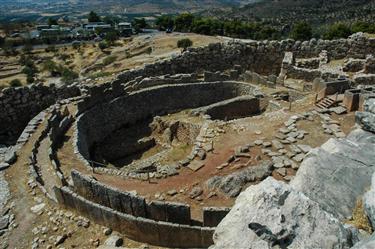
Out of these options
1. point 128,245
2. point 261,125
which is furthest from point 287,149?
point 128,245

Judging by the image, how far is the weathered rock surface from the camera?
1156 cm

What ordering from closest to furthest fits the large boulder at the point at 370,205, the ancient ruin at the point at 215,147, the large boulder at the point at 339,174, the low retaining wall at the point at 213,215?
the large boulder at the point at 370,205 → the ancient ruin at the point at 215,147 → the large boulder at the point at 339,174 → the low retaining wall at the point at 213,215

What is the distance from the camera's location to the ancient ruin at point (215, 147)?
15.7 feet

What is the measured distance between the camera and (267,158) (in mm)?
13406

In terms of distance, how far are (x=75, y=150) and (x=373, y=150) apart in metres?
12.5

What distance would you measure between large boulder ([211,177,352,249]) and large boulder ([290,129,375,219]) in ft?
2.73

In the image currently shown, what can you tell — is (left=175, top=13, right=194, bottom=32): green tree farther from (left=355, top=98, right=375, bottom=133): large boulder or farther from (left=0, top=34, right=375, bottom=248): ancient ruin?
(left=355, top=98, right=375, bottom=133): large boulder

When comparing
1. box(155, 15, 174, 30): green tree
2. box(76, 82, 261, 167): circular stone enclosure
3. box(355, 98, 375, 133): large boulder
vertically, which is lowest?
box(155, 15, 174, 30): green tree

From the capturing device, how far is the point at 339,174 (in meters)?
5.90

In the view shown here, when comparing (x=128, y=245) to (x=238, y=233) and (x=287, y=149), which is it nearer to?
(x=238, y=233)

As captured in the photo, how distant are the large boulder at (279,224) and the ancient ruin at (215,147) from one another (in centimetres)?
1

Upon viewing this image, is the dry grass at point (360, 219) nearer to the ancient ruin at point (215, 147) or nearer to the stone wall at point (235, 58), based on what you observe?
the ancient ruin at point (215, 147)

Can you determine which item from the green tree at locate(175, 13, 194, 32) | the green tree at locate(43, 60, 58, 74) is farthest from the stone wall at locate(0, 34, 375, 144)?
the green tree at locate(175, 13, 194, 32)

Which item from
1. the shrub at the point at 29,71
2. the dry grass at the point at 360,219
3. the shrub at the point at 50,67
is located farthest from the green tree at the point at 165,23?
the dry grass at the point at 360,219
